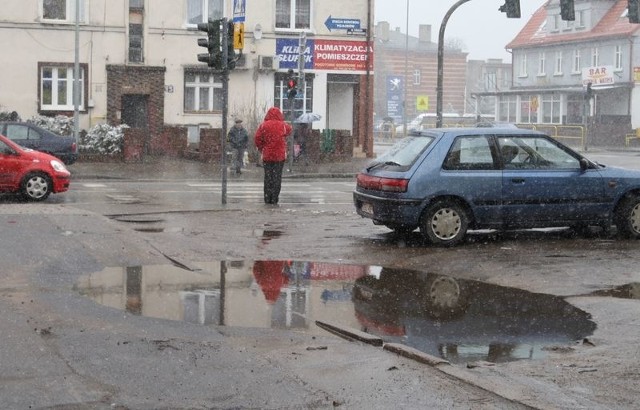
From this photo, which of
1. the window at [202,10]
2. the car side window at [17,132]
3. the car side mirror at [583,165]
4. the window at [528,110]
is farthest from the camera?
the window at [528,110]

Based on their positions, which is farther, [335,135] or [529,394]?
[335,135]

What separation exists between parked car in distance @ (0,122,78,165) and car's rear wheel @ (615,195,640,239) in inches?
724

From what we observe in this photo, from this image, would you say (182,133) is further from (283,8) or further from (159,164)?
(283,8)

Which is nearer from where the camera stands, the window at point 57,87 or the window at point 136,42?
the window at point 57,87

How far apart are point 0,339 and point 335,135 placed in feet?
98.8

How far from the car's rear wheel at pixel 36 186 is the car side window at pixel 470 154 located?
367 inches

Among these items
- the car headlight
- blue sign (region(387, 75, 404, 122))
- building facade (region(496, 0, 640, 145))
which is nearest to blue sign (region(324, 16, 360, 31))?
the car headlight

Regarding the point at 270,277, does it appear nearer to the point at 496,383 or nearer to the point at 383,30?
the point at 496,383

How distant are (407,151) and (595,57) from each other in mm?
61173

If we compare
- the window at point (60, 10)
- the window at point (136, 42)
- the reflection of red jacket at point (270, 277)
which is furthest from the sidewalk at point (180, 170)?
the reflection of red jacket at point (270, 277)

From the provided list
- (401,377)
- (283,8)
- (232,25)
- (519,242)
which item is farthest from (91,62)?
(401,377)

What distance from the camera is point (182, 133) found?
36531 millimetres

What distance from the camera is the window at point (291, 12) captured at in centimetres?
4122

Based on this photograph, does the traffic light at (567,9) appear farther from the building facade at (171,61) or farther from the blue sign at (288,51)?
the blue sign at (288,51)
